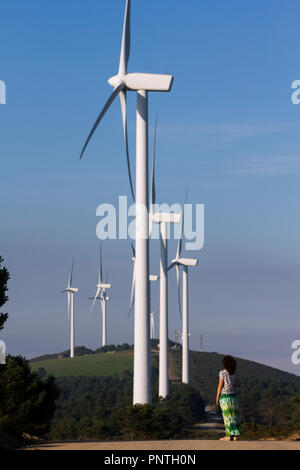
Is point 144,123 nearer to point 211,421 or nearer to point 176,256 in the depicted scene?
point 176,256

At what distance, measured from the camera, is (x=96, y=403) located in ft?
505

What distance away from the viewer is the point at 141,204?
62594 mm

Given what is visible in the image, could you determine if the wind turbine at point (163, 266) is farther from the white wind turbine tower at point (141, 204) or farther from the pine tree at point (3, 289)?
the pine tree at point (3, 289)

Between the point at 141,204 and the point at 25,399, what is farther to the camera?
the point at 141,204

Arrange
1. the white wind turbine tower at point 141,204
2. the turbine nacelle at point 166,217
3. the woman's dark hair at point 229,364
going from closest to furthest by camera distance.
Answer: the woman's dark hair at point 229,364
the white wind turbine tower at point 141,204
the turbine nacelle at point 166,217

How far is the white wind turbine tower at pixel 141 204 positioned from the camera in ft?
205

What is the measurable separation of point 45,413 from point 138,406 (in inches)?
463

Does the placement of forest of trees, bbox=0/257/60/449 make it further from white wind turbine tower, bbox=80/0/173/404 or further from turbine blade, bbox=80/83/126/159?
turbine blade, bbox=80/83/126/159

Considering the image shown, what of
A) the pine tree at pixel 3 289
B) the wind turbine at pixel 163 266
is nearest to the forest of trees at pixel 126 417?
the wind turbine at pixel 163 266

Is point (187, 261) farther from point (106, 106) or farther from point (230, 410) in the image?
point (230, 410)

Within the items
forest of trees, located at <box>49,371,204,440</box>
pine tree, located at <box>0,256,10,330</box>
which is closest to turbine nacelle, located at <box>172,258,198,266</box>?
forest of trees, located at <box>49,371,204,440</box>

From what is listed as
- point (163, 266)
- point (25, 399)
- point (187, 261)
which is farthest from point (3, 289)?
point (187, 261)

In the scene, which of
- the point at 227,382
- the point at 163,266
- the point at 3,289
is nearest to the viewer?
the point at 227,382
